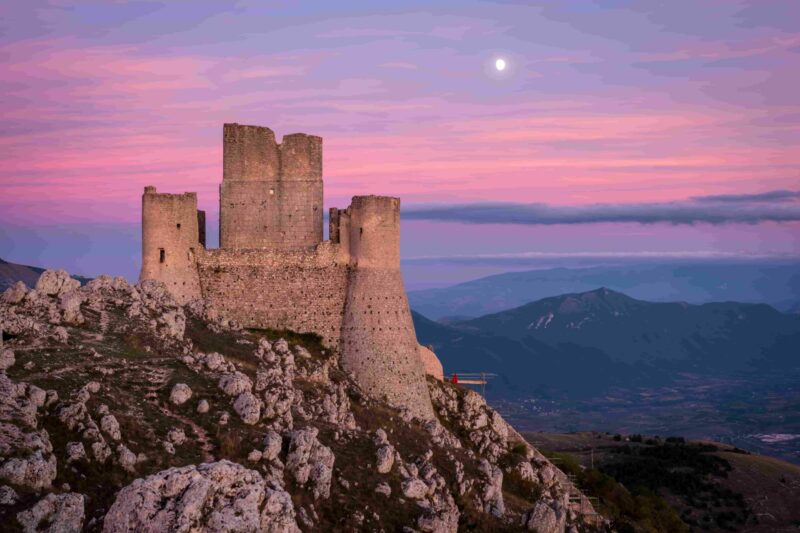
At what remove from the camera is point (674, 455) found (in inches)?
3696

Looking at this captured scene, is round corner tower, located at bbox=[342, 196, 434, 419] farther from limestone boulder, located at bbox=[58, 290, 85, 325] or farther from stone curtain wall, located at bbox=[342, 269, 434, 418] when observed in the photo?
limestone boulder, located at bbox=[58, 290, 85, 325]

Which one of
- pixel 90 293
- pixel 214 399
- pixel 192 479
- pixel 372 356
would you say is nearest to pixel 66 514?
pixel 192 479

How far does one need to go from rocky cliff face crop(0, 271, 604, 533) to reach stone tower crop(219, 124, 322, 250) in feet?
14.5

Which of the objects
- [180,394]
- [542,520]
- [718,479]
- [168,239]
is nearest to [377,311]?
[168,239]

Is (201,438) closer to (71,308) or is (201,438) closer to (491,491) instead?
(71,308)

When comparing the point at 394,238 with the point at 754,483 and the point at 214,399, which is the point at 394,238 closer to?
the point at 214,399

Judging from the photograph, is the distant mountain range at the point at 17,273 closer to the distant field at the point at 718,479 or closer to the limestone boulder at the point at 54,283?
the distant field at the point at 718,479

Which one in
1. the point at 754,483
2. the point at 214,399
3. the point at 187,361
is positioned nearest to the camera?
the point at 214,399

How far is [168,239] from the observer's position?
49875 mm

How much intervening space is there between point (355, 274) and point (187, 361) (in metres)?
15.1

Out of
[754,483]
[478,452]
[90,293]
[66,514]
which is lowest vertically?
[754,483]

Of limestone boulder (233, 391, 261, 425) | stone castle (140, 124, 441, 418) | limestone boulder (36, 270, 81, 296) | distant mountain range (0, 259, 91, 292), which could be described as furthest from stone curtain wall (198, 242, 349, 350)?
distant mountain range (0, 259, 91, 292)

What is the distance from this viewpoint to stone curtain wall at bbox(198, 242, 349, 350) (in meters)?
51.1

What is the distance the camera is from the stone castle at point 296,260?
5050 cm
